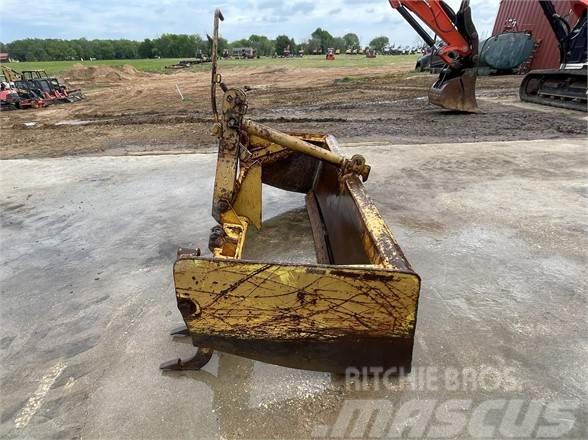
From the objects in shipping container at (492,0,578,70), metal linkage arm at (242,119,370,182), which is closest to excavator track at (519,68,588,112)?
shipping container at (492,0,578,70)

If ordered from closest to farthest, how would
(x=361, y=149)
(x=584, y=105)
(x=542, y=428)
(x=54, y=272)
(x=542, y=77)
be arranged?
(x=542, y=428) < (x=54, y=272) < (x=361, y=149) < (x=584, y=105) < (x=542, y=77)

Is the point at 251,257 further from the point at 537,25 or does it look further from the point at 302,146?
the point at 537,25

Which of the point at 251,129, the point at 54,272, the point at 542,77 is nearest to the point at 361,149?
the point at 251,129

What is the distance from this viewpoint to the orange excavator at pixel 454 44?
28.3 ft

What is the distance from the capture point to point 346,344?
1773 mm

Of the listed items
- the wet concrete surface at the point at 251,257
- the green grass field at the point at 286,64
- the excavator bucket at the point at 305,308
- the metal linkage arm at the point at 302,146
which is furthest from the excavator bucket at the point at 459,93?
the green grass field at the point at 286,64

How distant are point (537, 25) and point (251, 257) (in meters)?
17.0

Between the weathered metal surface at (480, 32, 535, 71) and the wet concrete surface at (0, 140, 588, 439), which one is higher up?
the weathered metal surface at (480, 32, 535, 71)

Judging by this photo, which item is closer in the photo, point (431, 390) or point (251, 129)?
point (431, 390)

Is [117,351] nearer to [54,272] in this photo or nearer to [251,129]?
[54,272]

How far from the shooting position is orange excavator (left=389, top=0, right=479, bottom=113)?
28.3 ft

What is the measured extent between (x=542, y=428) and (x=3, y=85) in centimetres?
1831

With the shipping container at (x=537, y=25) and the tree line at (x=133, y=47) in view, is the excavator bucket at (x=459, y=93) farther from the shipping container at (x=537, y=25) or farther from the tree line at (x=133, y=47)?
the tree line at (x=133, y=47)

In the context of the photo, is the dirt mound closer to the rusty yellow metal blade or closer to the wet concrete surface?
the wet concrete surface
